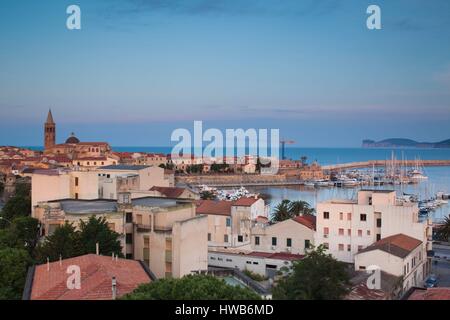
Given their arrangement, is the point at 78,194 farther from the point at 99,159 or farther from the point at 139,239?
the point at 99,159

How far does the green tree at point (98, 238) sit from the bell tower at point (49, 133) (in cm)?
4841

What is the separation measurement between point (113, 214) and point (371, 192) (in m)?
8.38

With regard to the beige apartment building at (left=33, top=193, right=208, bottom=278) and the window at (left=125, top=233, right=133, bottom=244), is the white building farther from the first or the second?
the window at (left=125, top=233, right=133, bottom=244)

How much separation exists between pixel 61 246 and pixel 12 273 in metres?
1.59

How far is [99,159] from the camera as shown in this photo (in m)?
47.4

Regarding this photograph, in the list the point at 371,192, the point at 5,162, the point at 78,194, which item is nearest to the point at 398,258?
the point at 371,192

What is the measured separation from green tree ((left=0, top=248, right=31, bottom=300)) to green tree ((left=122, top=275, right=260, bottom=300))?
3.39m

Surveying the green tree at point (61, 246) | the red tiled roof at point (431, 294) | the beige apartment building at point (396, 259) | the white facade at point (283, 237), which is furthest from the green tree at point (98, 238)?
the white facade at point (283, 237)

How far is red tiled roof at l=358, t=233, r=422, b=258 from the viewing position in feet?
44.8

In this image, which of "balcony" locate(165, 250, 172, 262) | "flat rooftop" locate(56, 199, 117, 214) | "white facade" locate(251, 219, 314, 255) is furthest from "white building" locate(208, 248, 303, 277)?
"balcony" locate(165, 250, 172, 262)

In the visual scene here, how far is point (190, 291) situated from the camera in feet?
21.6

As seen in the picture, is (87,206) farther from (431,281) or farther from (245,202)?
(431,281)

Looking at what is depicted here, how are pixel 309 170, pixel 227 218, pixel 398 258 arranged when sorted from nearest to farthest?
pixel 398 258, pixel 227 218, pixel 309 170

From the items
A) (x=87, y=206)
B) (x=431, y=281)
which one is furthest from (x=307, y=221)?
(x=87, y=206)
